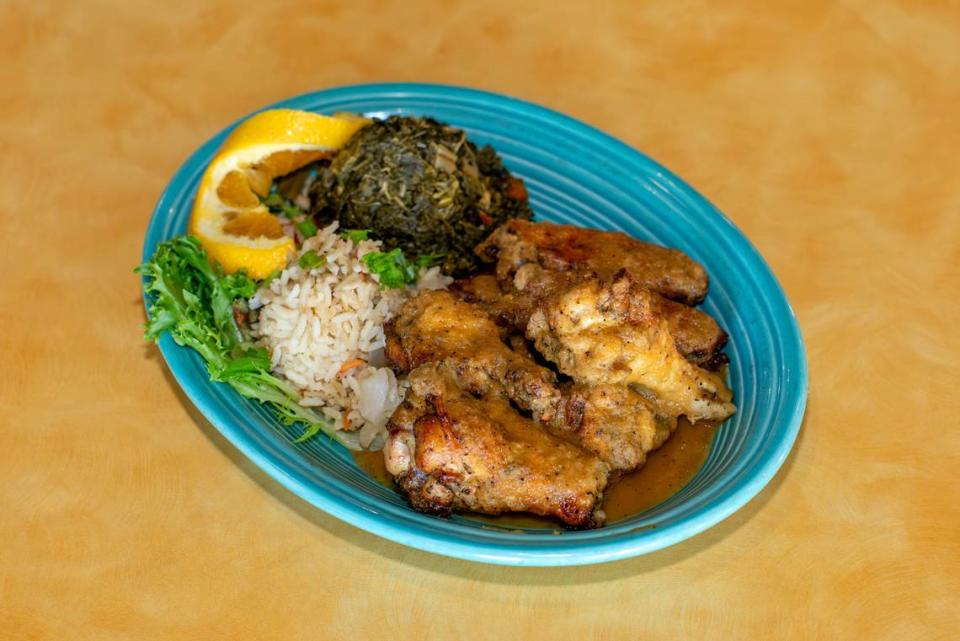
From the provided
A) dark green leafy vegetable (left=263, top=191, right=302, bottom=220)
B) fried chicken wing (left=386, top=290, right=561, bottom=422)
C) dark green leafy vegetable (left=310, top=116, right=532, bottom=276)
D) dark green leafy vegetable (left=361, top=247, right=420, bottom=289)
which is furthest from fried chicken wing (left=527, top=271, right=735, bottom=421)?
dark green leafy vegetable (left=263, top=191, right=302, bottom=220)

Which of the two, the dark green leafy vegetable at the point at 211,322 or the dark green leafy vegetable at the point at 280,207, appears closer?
the dark green leafy vegetable at the point at 211,322

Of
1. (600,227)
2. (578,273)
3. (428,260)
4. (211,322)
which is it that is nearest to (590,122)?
(600,227)

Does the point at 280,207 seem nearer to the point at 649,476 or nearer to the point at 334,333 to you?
the point at 334,333

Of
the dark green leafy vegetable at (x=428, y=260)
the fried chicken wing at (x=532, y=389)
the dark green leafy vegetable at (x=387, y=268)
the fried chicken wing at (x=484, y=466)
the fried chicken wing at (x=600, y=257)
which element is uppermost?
the fried chicken wing at (x=600, y=257)

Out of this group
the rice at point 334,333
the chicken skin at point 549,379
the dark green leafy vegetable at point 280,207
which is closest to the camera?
the chicken skin at point 549,379

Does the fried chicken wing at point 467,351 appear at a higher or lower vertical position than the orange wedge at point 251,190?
lower

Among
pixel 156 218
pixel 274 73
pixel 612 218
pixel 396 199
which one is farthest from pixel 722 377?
pixel 274 73

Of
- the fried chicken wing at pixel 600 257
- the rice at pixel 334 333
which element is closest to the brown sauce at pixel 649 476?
the rice at pixel 334 333

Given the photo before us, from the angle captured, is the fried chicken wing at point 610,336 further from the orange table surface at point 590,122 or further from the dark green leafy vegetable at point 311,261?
the dark green leafy vegetable at point 311,261
